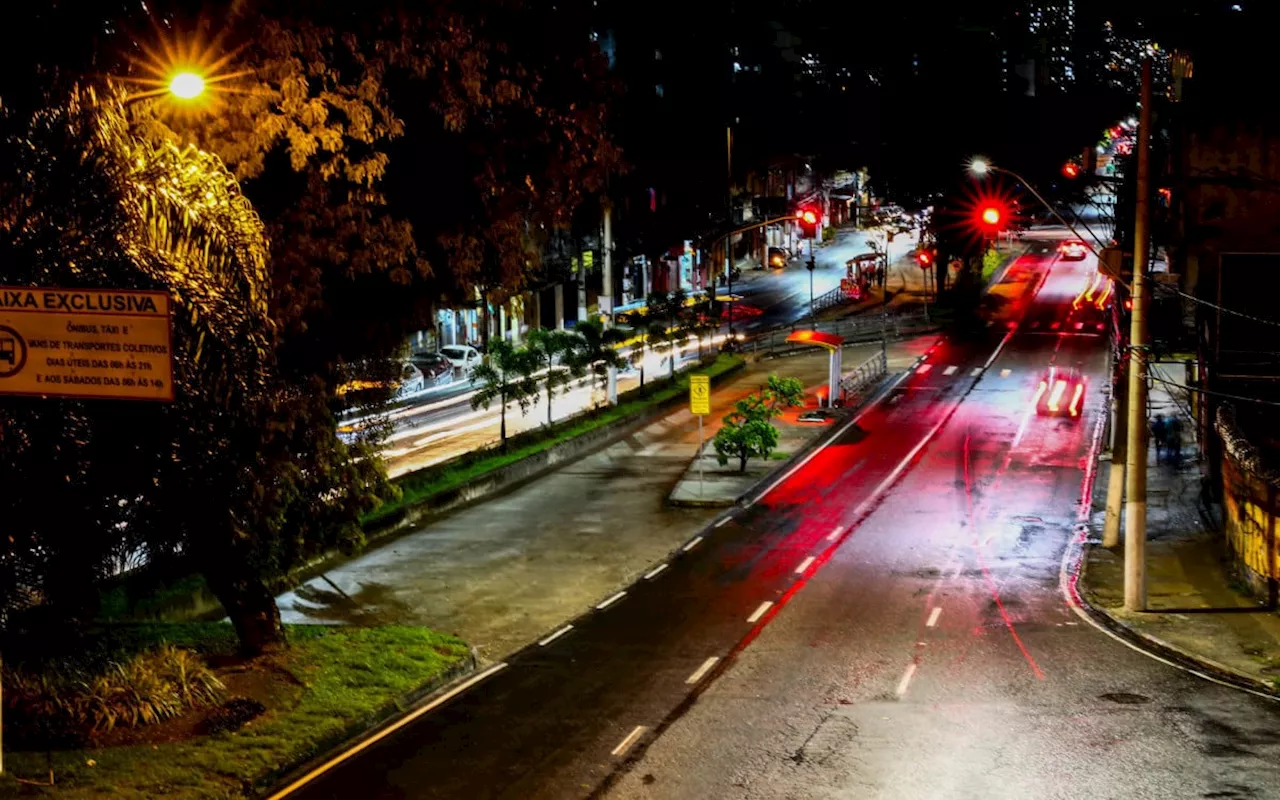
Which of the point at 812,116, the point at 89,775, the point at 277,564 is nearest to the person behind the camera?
the point at 89,775

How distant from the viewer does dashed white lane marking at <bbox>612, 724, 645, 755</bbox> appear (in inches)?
579

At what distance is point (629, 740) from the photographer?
49.4ft

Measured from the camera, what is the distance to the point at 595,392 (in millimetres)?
49562

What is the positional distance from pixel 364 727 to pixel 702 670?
4802mm

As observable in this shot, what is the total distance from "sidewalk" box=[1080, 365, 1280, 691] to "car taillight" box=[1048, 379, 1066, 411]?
13006 mm

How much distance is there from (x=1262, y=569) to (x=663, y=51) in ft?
232

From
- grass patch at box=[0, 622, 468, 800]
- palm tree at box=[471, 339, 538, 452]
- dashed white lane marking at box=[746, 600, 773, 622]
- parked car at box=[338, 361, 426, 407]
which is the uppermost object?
parked car at box=[338, 361, 426, 407]

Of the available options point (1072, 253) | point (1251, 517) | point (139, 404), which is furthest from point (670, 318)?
point (1072, 253)

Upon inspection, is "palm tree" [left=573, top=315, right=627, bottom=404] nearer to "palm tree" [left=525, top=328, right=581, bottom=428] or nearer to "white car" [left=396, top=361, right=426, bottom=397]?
"palm tree" [left=525, top=328, right=581, bottom=428]

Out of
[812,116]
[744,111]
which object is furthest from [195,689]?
[812,116]

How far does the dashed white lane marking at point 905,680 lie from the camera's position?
1703 cm

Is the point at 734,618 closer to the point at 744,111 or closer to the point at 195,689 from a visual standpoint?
the point at 195,689

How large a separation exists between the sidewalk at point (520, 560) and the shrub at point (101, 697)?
4.83 meters

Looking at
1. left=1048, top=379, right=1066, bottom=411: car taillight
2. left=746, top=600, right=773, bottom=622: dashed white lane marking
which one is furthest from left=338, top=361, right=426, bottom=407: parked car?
left=1048, top=379, right=1066, bottom=411: car taillight
